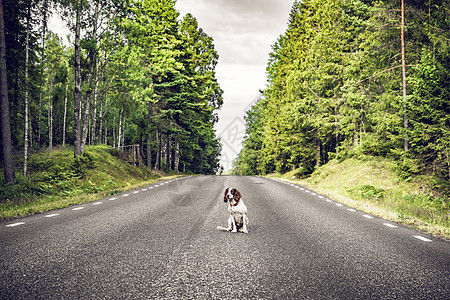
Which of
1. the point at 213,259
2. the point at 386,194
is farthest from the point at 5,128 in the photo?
the point at 386,194

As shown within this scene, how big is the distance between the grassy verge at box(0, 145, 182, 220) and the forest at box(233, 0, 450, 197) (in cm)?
1310

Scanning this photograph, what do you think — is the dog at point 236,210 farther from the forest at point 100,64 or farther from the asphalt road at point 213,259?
the forest at point 100,64

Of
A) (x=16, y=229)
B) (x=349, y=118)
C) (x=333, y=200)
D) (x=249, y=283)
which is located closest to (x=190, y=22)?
(x=349, y=118)

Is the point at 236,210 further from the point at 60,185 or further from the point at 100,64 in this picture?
the point at 100,64

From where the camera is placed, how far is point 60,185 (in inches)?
493

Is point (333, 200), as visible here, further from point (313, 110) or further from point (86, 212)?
point (313, 110)

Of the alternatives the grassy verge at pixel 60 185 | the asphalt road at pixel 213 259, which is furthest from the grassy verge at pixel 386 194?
the grassy verge at pixel 60 185

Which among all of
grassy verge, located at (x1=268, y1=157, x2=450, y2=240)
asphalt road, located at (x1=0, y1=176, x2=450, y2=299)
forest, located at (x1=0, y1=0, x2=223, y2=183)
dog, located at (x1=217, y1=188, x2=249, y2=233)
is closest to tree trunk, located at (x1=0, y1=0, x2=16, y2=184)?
forest, located at (x1=0, y1=0, x2=223, y2=183)

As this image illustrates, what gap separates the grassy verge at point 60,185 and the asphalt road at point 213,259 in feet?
7.68

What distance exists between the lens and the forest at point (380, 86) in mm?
11094

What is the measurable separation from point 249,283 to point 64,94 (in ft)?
160

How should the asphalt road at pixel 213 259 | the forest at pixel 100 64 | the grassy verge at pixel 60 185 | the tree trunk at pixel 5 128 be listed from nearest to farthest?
1. the asphalt road at pixel 213 259
2. the grassy verge at pixel 60 185
3. the tree trunk at pixel 5 128
4. the forest at pixel 100 64

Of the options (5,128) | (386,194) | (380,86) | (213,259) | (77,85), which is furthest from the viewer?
(380,86)

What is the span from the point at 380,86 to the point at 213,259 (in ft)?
57.6
